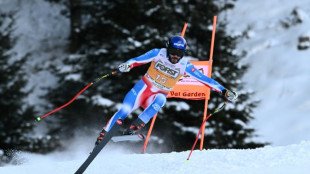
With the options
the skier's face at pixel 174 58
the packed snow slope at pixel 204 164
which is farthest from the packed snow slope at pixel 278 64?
the skier's face at pixel 174 58

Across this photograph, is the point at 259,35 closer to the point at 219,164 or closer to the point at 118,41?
the point at 118,41

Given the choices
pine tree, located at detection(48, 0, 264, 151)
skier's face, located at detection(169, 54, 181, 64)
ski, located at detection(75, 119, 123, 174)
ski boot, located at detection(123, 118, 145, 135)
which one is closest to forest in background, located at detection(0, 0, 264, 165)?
pine tree, located at detection(48, 0, 264, 151)

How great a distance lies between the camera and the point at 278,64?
1692 centimetres

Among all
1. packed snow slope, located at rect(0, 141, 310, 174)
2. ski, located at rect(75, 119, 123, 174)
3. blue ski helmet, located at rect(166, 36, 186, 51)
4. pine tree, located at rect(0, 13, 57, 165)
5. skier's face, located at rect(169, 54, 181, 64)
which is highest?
blue ski helmet, located at rect(166, 36, 186, 51)

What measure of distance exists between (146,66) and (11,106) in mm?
4144

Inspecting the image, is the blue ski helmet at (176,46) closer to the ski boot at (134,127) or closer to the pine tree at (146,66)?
the ski boot at (134,127)

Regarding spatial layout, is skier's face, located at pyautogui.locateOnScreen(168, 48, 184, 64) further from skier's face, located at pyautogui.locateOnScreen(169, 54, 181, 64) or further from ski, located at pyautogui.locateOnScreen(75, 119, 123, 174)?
ski, located at pyautogui.locateOnScreen(75, 119, 123, 174)

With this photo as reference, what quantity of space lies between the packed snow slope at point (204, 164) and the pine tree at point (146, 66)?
5.65m

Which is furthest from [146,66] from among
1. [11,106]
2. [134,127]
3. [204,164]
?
[134,127]

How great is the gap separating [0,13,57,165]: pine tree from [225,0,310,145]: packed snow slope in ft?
22.8

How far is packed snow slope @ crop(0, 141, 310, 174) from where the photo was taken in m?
4.70

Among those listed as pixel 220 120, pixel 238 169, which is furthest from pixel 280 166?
pixel 220 120

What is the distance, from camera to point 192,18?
1248cm

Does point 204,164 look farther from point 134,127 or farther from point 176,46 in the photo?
point 176,46
